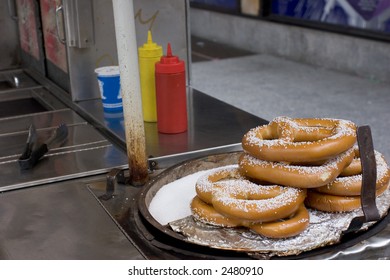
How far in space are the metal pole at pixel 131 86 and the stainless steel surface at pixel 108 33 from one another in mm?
1006

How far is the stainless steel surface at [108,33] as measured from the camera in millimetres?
2838

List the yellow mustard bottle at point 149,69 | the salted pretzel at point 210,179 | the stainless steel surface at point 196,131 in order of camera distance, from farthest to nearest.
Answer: the yellow mustard bottle at point 149,69
the stainless steel surface at point 196,131
the salted pretzel at point 210,179

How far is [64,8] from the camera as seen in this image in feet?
9.07

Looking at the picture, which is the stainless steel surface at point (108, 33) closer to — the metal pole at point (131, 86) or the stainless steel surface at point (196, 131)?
the stainless steel surface at point (196, 131)

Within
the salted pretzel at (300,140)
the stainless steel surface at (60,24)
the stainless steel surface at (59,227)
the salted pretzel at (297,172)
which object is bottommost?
the stainless steel surface at (59,227)

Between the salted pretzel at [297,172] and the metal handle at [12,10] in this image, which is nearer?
the salted pretzel at [297,172]

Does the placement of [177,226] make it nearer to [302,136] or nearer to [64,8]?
[302,136]

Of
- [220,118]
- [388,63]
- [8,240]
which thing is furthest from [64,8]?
[388,63]

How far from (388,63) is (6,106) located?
448cm

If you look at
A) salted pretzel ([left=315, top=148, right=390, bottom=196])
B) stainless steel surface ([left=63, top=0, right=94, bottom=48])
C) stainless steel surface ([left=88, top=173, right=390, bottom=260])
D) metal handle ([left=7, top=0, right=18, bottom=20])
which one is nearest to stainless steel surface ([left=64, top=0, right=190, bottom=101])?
stainless steel surface ([left=63, top=0, right=94, bottom=48])

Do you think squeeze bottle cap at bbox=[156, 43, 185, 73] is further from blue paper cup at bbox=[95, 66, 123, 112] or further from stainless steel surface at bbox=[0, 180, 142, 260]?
stainless steel surface at bbox=[0, 180, 142, 260]

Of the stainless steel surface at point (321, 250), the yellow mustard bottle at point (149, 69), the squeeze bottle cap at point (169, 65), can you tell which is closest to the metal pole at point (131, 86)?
the stainless steel surface at point (321, 250)

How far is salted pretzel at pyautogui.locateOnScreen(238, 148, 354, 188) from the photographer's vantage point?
4.78ft

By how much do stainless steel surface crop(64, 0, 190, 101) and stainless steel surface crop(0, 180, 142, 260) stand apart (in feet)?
3.42
